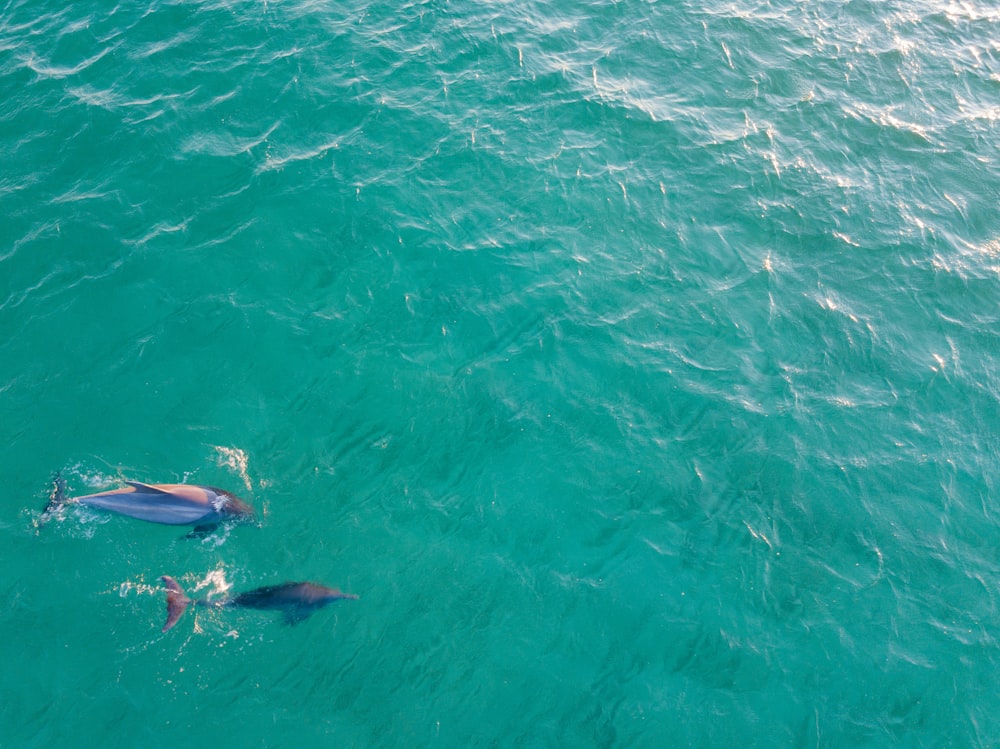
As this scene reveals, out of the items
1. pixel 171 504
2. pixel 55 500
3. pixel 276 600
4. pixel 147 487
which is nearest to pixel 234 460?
pixel 171 504

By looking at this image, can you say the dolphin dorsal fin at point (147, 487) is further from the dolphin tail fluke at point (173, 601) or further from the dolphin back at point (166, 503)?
the dolphin tail fluke at point (173, 601)

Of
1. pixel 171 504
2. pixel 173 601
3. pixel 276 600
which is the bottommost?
pixel 276 600

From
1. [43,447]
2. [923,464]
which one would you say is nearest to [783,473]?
[923,464]

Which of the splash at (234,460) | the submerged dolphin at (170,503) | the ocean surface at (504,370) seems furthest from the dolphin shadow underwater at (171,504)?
the splash at (234,460)

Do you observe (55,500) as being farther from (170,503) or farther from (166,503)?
(170,503)

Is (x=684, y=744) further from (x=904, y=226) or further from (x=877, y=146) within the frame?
(x=877, y=146)

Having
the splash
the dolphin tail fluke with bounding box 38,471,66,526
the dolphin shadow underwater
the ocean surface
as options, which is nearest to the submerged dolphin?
the dolphin shadow underwater

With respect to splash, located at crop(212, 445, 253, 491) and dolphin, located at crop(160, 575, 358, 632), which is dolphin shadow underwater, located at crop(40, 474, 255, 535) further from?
dolphin, located at crop(160, 575, 358, 632)
